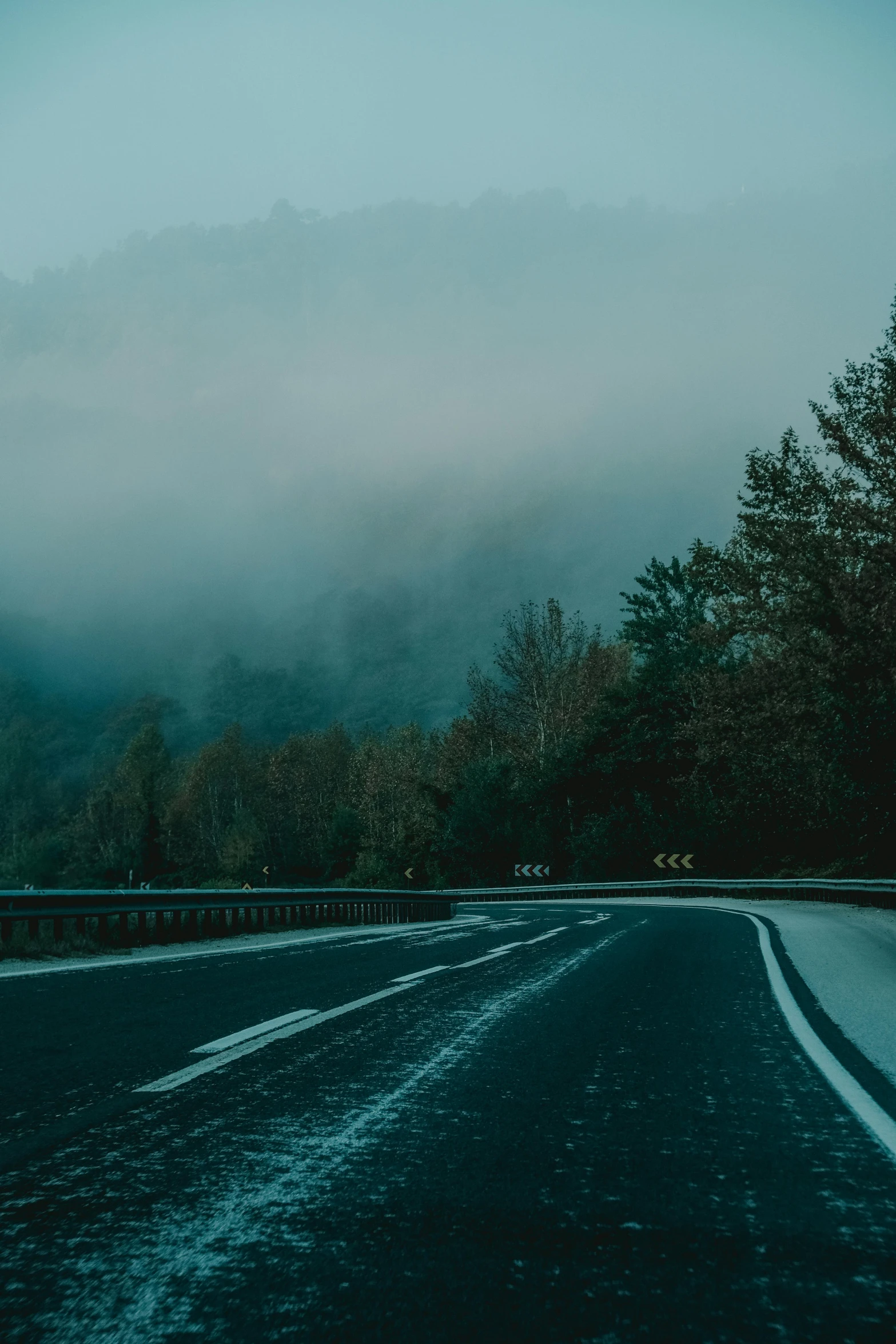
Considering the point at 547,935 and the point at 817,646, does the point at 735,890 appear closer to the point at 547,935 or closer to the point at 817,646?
the point at 817,646

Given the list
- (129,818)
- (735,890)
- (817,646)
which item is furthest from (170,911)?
(129,818)

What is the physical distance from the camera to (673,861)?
5050 cm

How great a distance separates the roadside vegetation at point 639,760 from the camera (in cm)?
3055

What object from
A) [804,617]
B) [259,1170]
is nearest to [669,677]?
[804,617]

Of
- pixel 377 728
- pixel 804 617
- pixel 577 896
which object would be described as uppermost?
pixel 377 728

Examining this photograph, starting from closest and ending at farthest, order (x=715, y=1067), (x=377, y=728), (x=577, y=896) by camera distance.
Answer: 1. (x=715, y=1067)
2. (x=577, y=896)
3. (x=377, y=728)

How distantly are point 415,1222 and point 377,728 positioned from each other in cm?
13416

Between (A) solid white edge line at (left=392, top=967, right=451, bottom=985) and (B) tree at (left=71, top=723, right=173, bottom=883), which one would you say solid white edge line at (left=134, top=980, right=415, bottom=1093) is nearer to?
(A) solid white edge line at (left=392, top=967, right=451, bottom=985)

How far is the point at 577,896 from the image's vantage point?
5191cm

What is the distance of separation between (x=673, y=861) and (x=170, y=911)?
36467 millimetres

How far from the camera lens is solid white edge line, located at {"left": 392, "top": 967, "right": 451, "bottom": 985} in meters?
9.48

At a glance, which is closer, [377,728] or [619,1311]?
[619,1311]

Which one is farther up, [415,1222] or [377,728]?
[377,728]

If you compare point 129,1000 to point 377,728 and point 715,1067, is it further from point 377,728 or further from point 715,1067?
point 377,728
